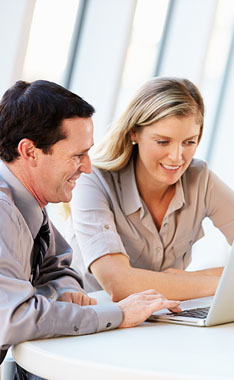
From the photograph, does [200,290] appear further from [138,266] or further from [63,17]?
[63,17]

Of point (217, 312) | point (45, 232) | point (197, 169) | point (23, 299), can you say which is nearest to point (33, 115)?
point (45, 232)

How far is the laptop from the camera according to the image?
1.38 m

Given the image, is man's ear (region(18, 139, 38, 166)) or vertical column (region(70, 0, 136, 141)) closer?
man's ear (region(18, 139, 38, 166))

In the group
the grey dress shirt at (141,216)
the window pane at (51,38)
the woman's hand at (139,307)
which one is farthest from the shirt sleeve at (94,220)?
the window pane at (51,38)

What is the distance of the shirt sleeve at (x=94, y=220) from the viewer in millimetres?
2025

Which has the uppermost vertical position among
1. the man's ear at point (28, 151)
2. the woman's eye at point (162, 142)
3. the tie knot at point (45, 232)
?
the man's ear at point (28, 151)

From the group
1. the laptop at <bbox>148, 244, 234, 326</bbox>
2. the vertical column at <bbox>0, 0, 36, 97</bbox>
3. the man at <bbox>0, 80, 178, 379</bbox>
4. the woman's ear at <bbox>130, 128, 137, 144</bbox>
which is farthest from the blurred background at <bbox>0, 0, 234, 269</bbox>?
the laptop at <bbox>148, 244, 234, 326</bbox>

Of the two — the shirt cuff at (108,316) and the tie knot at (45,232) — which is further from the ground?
the tie knot at (45,232)

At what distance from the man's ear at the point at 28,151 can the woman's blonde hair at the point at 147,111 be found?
74cm

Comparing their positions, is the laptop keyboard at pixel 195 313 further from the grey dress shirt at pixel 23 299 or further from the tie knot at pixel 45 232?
the tie knot at pixel 45 232

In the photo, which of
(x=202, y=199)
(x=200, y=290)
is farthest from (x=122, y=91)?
(x=200, y=290)

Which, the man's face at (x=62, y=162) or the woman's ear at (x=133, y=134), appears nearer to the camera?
the man's face at (x=62, y=162)

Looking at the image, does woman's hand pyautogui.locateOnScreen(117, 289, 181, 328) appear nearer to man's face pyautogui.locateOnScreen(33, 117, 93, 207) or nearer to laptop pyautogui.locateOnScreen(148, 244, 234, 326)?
laptop pyautogui.locateOnScreen(148, 244, 234, 326)

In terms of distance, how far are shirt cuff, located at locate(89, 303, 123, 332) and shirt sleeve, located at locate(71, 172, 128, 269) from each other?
A: 584 millimetres
